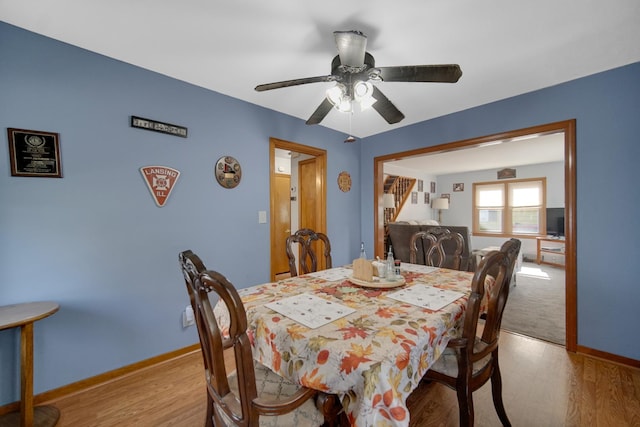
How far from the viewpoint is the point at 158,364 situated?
208 cm

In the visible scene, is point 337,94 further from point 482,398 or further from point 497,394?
point 482,398

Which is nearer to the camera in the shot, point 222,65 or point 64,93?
point 64,93

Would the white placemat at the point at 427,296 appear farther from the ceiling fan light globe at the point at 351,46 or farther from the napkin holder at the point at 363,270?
the ceiling fan light globe at the point at 351,46

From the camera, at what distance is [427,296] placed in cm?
135

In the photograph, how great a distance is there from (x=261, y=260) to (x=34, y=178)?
181 centimetres

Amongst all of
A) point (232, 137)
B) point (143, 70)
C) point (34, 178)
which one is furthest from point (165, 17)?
point (34, 178)

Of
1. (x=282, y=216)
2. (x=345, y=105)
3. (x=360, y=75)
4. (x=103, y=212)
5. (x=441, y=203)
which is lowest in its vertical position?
(x=282, y=216)

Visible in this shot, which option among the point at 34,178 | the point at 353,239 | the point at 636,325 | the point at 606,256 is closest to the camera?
the point at 34,178

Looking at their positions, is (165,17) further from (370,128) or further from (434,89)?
(370,128)

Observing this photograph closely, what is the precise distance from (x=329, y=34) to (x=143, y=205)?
1890 mm

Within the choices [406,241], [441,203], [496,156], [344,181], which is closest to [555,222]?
[496,156]

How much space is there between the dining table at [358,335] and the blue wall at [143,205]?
46.4 inches

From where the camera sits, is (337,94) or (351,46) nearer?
(351,46)

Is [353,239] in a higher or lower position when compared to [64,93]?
lower
